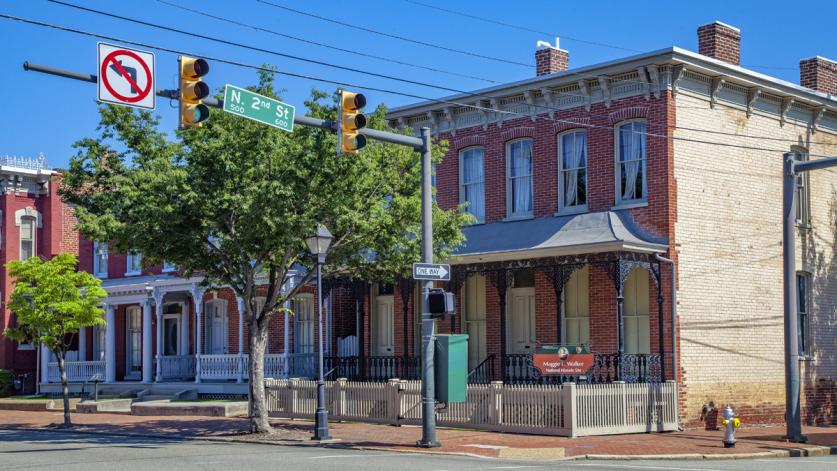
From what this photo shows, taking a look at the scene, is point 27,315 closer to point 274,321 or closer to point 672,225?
point 274,321

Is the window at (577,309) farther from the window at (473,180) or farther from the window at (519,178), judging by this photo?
the window at (473,180)

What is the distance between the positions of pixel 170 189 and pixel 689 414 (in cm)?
1255

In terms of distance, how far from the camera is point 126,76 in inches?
547

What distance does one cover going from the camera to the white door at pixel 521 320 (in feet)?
93.9

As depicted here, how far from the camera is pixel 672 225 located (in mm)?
25578

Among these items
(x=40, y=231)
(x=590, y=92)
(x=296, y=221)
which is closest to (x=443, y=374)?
(x=296, y=221)

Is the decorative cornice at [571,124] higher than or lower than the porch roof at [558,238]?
higher

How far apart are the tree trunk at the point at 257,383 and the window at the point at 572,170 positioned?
8.65 metres

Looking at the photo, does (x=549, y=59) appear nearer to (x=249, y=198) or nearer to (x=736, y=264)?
(x=736, y=264)

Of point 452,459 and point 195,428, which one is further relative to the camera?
point 195,428

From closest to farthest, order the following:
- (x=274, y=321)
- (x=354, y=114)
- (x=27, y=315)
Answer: (x=354, y=114), (x=27, y=315), (x=274, y=321)

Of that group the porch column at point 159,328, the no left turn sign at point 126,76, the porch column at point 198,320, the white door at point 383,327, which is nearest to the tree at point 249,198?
the no left turn sign at point 126,76

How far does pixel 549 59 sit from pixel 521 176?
348 centimetres

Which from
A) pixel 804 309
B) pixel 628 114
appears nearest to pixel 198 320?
pixel 628 114
